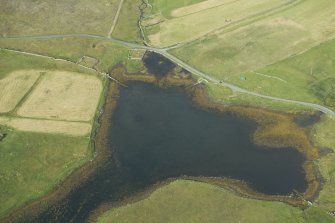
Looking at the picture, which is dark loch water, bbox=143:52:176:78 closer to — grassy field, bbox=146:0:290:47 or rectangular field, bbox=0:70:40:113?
grassy field, bbox=146:0:290:47

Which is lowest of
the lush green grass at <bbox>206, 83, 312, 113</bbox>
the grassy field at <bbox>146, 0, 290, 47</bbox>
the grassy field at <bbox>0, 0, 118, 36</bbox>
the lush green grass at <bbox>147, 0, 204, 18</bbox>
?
the lush green grass at <bbox>206, 83, 312, 113</bbox>

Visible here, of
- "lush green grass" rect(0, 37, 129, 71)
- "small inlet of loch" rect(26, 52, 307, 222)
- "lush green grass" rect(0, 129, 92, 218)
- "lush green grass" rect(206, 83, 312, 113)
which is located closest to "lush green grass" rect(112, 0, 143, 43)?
"lush green grass" rect(0, 37, 129, 71)

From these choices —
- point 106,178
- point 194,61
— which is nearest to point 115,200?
point 106,178

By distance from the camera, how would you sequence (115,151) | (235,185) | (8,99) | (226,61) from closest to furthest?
(235,185) < (115,151) < (8,99) < (226,61)

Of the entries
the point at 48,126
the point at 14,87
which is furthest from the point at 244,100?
the point at 14,87

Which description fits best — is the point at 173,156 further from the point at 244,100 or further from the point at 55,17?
the point at 55,17

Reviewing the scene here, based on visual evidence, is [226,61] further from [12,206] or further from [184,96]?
[12,206]

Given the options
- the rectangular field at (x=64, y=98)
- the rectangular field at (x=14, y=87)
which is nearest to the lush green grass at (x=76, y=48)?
the rectangular field at (x=64, y=98)
